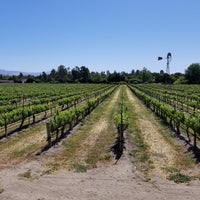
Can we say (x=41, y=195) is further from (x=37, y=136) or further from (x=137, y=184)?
(x=37, y=136)

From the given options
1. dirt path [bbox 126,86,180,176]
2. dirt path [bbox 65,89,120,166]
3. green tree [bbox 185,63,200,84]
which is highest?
green tree [bbox 185,63,200,84]

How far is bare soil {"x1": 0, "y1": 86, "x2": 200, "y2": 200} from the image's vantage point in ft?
34.8

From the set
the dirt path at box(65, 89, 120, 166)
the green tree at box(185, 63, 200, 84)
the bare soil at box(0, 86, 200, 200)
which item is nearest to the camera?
the bare soil at box(0, 86, 200, 200)

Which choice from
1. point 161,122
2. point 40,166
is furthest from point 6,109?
point 40,166

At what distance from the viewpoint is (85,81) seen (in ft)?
588

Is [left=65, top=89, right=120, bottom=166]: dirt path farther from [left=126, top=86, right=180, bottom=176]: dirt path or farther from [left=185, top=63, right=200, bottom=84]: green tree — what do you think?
[left=185, top=63, right=200, bottom=84]: green tree

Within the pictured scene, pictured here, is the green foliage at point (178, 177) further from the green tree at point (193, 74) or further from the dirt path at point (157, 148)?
the green tree at point (193, 74)

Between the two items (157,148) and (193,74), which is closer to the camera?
(157,148)

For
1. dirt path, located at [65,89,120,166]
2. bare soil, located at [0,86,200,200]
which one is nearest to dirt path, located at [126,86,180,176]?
bare soil, located at [0,86,200,200]

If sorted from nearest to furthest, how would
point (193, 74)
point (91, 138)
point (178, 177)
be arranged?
point (178, 177) < point (91, 138) < point (193, 74)

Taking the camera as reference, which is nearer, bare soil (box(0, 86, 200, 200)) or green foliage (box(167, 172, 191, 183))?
bare soil (box(0, 86, 200, 200))

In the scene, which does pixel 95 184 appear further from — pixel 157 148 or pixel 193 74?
pixel 193 74

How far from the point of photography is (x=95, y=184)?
11664mm

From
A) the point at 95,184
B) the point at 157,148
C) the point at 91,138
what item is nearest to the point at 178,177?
the point at 95,184
